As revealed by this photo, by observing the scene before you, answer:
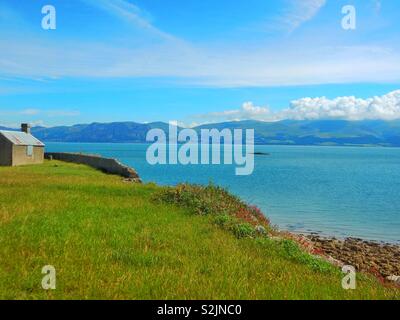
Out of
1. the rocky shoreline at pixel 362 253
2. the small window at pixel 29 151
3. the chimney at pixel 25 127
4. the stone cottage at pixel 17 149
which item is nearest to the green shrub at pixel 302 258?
the rocky shoreline at pixel 362 253

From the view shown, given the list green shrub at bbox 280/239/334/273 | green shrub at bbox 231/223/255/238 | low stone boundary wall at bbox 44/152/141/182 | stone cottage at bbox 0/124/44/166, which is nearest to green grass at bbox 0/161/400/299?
green shrub at bbox 280/239/334/273

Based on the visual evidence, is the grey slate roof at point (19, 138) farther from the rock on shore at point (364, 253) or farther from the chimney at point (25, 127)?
the rock on shore at point (364, 253)

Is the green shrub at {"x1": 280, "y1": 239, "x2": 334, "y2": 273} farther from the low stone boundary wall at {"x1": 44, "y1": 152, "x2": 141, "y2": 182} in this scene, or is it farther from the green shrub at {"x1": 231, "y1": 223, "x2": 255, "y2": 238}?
the low stone boundary wall at {"x1": 44, "y1": 152, "x2": 141, "y2": 182}

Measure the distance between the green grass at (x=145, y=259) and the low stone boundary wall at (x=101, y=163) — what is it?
31.7 meters

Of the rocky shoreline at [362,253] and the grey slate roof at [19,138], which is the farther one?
the grey slate roof at [19,138]

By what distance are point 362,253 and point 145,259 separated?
25.4m

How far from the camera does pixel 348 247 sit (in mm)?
37688

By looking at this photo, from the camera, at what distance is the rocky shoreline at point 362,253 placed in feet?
99.0

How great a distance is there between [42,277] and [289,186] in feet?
269

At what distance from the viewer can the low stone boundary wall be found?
58359 millimetres

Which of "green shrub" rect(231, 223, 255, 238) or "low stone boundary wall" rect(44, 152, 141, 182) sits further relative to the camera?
"low stone boundary wall" rect(44, 152, 141, 182)

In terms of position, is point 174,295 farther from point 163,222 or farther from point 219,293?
point 163,222

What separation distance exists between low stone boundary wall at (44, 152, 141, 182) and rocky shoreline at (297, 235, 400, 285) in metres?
22.8
